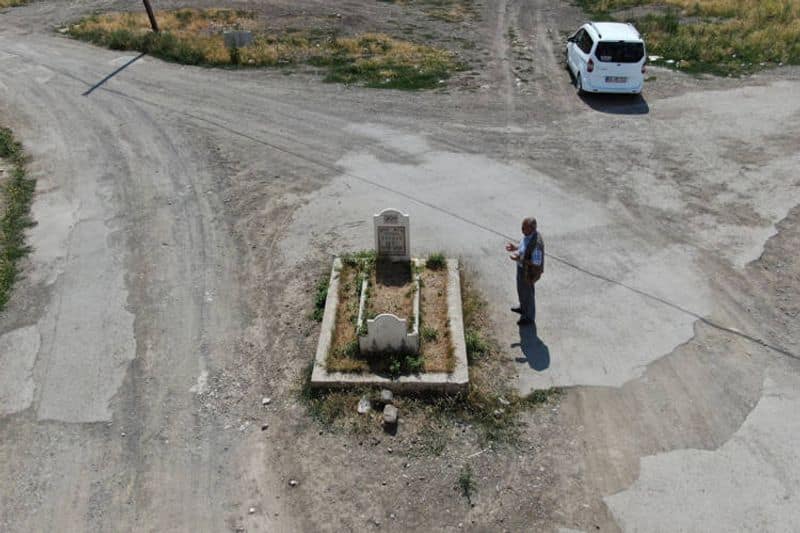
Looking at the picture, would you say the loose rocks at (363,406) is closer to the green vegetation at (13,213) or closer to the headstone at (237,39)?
the green vegetation at (13,213)

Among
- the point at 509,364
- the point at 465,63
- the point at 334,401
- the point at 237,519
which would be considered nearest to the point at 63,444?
the point at 237,519

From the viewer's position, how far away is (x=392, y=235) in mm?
9586

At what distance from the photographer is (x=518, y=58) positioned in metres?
20.6

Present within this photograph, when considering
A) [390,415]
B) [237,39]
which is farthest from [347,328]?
[237,39]

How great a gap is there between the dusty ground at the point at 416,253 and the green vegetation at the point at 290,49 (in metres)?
1.62

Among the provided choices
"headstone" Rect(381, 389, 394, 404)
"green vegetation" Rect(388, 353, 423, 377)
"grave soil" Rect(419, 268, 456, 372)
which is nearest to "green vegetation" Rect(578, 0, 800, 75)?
"grave soil" Rect(419, 268, 456, 372)

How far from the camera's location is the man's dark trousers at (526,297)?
8582 millimetres

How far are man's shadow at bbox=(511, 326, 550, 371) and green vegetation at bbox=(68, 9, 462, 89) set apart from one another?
11154 mm

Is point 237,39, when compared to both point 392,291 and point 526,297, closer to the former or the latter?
point 392,291

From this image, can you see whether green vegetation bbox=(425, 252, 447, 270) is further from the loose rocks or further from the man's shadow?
the loose rocks

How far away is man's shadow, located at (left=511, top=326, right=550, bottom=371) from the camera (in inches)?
325

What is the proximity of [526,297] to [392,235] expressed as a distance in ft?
7.69

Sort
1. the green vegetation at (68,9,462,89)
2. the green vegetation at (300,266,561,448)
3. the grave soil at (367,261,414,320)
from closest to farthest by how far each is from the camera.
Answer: the green vegetation at (300,266,561,448), the grave soil at (367,261,414,320), the green vegetation at (68,9,462,89)

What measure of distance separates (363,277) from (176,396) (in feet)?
10.8
